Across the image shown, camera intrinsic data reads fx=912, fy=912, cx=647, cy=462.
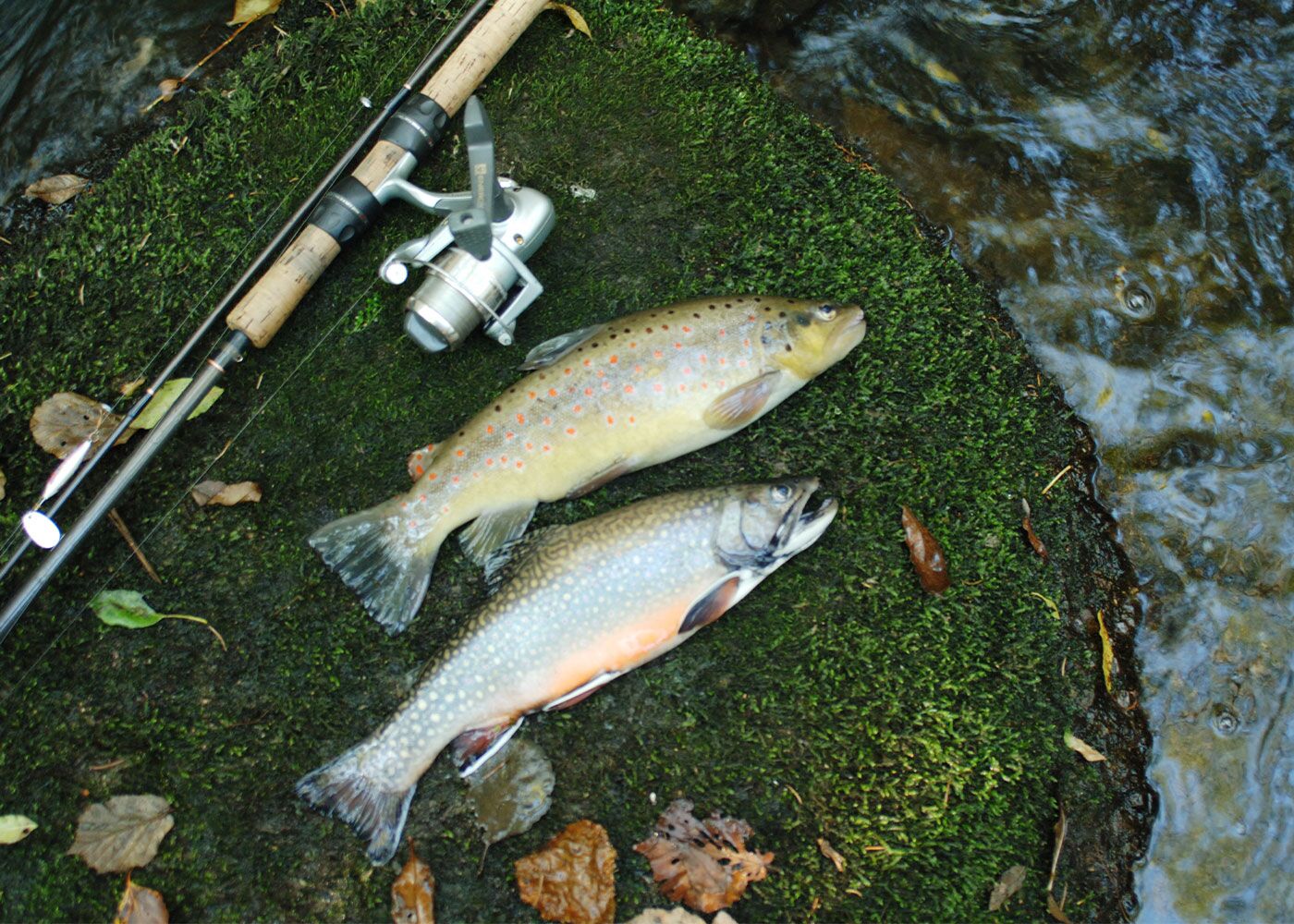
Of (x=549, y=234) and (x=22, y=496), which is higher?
(x=22, y=496)

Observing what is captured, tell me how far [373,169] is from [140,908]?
2423 millimetres

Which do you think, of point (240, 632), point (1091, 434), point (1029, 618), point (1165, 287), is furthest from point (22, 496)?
point (1165, 287)

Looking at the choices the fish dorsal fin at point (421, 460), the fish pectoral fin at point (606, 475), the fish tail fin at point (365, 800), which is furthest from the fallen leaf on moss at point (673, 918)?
the fish dorsal fin at point (421, 460)

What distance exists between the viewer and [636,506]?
2877mm

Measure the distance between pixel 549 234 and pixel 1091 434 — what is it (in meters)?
2.09

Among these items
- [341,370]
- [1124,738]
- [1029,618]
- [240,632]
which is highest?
[341,370]

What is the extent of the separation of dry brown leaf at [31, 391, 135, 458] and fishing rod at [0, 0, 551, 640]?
0.23 m

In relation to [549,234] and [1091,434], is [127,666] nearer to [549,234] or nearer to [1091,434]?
[549,234]

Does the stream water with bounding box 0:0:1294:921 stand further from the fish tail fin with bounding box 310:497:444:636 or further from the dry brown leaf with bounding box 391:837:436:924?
the dry brown leaf with bounding box 391:837:436:924

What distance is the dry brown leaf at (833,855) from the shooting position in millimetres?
2846

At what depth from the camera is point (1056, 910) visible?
9.45 feet

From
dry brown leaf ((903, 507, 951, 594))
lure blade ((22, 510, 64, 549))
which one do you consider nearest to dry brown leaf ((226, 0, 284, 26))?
lure blade ((22, 510, 64, 549))

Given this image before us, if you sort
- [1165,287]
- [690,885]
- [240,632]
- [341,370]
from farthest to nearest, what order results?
[1165,287] < [341,370] < [240,632] < [690,885]

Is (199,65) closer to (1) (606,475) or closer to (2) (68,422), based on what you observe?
(2) (68,422)
